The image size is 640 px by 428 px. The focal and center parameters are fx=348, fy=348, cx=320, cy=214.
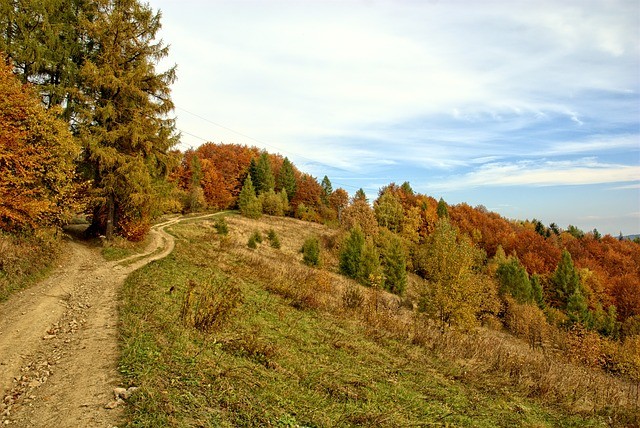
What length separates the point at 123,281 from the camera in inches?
502

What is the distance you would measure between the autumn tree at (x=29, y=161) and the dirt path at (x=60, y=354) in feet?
11.1

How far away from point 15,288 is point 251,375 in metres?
9.55

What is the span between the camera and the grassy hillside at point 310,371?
5.47m

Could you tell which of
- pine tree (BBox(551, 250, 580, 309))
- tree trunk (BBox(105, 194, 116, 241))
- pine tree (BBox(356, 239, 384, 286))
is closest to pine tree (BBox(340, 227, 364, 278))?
pine tree (BBox(356, 239, 384, 286))

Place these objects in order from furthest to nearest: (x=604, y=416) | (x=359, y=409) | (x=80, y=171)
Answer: (x=80, y=171)
(x=604, y=416)
(x=359, y=409)

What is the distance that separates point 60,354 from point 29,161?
10025 mm

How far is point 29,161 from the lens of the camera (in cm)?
1327

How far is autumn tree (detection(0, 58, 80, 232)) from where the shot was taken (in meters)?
12.8

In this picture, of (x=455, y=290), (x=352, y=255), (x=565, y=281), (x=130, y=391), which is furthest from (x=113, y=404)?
(x=565, y=281)

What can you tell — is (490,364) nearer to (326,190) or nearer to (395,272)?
(395,272)

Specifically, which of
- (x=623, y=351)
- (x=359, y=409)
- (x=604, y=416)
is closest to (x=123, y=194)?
(x=359, y=409)

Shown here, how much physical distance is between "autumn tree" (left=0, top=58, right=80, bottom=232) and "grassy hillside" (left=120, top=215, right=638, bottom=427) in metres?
5.29

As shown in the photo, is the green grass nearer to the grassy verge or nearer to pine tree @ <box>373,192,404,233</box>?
the grassy verge

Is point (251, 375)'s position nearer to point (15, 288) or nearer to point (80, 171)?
point (15, 288)
